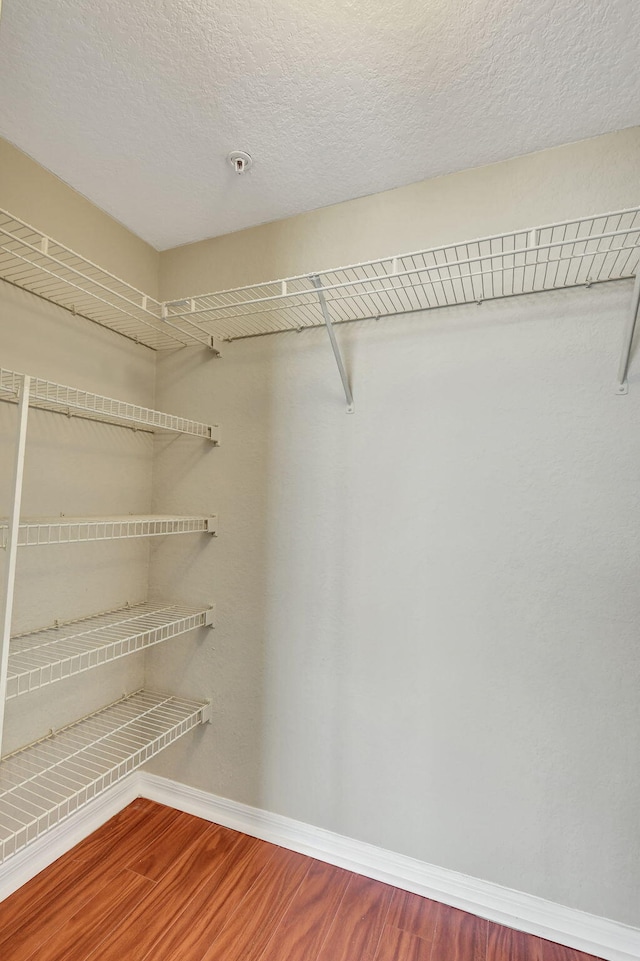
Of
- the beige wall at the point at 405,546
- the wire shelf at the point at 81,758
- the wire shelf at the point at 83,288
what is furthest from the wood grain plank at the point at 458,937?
the wire shelf at the point at 83,288

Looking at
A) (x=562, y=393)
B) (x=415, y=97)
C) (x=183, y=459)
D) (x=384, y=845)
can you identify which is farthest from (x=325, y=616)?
(x=415, y=97)

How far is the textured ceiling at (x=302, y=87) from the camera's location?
96cm

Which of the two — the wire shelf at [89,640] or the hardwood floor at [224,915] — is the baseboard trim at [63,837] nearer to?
the hardwood floor at [224,915]

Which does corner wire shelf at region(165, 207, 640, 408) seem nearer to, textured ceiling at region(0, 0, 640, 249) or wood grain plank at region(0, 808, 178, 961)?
textured ceiling at region(0, 0, 640, 249)

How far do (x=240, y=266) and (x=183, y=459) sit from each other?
2.61 feet

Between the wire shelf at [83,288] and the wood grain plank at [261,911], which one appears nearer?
the wood grain plank at [261,911]

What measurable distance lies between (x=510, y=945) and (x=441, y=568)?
1007mm

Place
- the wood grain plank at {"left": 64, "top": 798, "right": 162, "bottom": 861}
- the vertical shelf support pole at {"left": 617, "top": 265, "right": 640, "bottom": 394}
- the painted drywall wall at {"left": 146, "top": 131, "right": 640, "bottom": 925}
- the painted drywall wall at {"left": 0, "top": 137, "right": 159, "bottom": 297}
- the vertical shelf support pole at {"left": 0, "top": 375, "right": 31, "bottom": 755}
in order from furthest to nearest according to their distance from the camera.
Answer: the wood grain plank at {"left": 64, "top": 798, "right": 162, "bottom": 861} < the painted drywall wall at {"left": 0, "top": 137, "right": 159, "bottom": 297} < the painted drywall wall at {"left": 146, "top": 131, "right": 640, "bottom": 925} < the vertical shelf support pole at {"left": 617, "top": 265, "right": 640, "bottom": 394} < the vertical shelf support pole at {"left": 0, "top": 375, "right": 31, "bottom": 755}

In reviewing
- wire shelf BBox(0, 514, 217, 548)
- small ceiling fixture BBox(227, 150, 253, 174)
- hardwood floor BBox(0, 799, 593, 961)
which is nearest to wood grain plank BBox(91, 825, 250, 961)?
hardwood floor BBox(0, 799, 593, 961)

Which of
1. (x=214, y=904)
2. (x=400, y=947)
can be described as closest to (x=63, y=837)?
(x=214, y=904)

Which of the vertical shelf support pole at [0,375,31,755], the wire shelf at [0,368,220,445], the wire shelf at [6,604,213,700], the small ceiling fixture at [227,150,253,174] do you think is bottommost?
the wire shelf at [6,604,213,700]

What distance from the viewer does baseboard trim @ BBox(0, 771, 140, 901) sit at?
126 cm

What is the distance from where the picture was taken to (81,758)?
148 cm

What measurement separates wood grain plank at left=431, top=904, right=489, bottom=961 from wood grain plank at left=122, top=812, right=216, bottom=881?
31.7 inches
